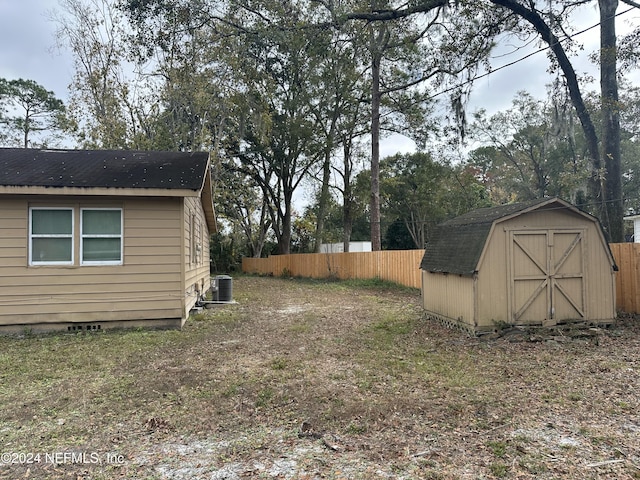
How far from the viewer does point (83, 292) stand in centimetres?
768

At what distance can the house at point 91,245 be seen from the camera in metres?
7.42

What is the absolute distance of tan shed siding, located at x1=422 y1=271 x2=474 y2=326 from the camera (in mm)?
7075

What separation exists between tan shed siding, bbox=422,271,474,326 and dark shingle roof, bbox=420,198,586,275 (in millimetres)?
179

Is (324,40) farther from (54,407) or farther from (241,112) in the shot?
(241,112)

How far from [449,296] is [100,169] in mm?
7273

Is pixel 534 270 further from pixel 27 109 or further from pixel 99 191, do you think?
pixel 27 109

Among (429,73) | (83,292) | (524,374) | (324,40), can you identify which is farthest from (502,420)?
(429,73)

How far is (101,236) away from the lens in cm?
776

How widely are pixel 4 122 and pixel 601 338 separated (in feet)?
102

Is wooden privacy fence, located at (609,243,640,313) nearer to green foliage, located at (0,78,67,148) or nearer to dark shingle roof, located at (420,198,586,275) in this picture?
dark shingle roof, located at (420,198,586,275)

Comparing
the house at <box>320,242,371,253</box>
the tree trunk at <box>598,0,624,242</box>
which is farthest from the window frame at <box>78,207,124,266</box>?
the house at <box>320,242,371,253</box>

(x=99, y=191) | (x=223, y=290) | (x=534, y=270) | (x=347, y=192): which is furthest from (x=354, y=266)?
(x=99, y=191)

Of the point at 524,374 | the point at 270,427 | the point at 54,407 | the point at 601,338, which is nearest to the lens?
the point at 270,427

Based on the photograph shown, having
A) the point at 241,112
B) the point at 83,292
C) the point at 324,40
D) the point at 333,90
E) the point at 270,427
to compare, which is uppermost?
the point at 333,90
